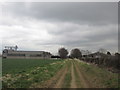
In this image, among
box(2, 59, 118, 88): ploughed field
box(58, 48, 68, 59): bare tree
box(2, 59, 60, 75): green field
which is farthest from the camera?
box(58, 48, 68, 59): bare tree

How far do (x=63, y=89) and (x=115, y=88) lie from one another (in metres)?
3.37

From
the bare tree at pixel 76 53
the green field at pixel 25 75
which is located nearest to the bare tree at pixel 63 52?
the bare tree at pixel 76 53

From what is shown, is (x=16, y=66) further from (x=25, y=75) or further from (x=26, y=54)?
(x=26, y=54)

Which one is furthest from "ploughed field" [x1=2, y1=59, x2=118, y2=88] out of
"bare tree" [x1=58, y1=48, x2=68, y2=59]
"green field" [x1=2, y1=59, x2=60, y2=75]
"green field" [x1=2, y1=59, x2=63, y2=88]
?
"bare tree" [x1=58, y1=48, x2=68, y2=59]

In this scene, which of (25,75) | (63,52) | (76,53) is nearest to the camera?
(25,75)

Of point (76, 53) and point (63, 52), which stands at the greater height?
point (63, 52)

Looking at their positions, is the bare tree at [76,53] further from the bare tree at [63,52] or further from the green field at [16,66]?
the green field at [16,66]

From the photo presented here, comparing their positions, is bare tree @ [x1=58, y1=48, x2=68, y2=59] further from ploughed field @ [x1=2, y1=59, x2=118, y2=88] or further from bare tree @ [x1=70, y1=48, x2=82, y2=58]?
ploughed field @ [x1=2, y1=59, x2=118, y2=88]

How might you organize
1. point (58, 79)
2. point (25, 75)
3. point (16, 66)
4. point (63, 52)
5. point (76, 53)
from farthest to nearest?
point (63, 52), point (76, 53), point (16, 66), point (25, 75), point (58, 79)

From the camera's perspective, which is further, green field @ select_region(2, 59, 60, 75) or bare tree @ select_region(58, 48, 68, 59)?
bare tree @ select_region(58, 48, 68, 59)

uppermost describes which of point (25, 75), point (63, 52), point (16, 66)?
point (63, 52)

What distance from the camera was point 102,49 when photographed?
274 feet

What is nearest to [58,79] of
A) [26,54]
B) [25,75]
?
[25,75]

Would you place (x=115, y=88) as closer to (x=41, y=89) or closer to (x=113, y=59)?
(x=41, y=89)
